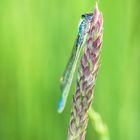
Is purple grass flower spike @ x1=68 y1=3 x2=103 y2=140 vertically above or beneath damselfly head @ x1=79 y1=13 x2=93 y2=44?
beneath

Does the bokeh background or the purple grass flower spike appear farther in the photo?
the bokeh background

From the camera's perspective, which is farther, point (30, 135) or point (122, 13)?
point (122, 13)

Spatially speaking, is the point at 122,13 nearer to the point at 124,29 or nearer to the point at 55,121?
the point at 124,29

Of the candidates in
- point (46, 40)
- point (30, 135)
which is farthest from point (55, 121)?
point (46, 40)

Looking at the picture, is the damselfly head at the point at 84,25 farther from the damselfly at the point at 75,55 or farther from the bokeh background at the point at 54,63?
the bokeh background at the point at 54,63

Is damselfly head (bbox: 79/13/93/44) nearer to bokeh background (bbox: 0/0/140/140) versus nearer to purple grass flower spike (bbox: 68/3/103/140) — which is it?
purple grass flower spike (bbox: 68/3/103/140)

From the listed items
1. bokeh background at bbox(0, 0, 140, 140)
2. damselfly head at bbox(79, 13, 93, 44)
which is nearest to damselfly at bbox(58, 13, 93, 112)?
damselfly head at bbox(79, 13, 93, 44)
